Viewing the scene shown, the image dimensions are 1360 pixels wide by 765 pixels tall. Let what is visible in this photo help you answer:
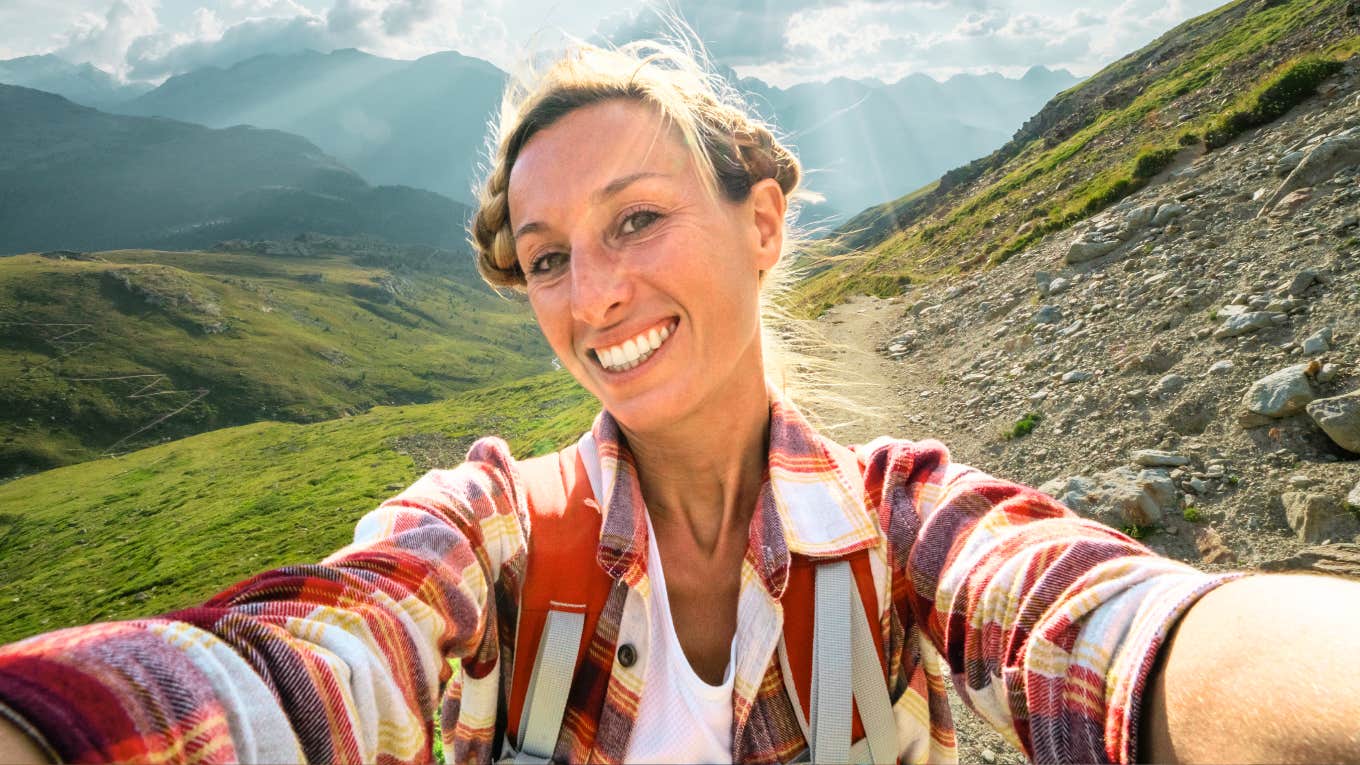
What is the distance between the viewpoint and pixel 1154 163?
1944 centimetres

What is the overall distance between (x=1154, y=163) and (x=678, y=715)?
24.5 m

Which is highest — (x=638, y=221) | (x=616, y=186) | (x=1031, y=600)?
(x=616, y=186)

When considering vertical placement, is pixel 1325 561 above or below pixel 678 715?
below

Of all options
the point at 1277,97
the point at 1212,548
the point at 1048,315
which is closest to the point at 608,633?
the point at 1212,548

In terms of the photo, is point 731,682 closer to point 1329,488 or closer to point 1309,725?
point 1309,725

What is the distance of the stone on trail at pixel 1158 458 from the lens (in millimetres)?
6691

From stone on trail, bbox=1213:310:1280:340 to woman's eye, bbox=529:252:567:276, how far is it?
31.7ft

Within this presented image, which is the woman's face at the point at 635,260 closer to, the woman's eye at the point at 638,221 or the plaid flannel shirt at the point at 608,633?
the woman's eye at the point at 638,221

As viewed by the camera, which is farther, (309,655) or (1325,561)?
(1325,561)

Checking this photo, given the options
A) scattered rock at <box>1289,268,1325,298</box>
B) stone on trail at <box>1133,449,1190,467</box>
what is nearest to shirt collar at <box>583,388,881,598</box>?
stone on trail at <box>1133,449,1190,467</box>

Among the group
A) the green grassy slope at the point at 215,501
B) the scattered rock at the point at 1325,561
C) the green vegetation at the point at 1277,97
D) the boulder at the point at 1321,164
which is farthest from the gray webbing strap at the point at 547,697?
the green vegetation at the point at 1277,97

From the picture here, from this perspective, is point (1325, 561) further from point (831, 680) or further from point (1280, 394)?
point (831, 680)

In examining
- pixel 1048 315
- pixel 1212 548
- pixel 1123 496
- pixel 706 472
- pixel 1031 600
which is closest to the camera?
pixel 1031 600

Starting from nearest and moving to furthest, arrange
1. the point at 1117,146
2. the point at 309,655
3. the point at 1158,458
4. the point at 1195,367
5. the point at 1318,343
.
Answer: the point at 309,655
the point at 1158,458
the point at 1318,343
the point at 1195,367
the point at 1117,146
